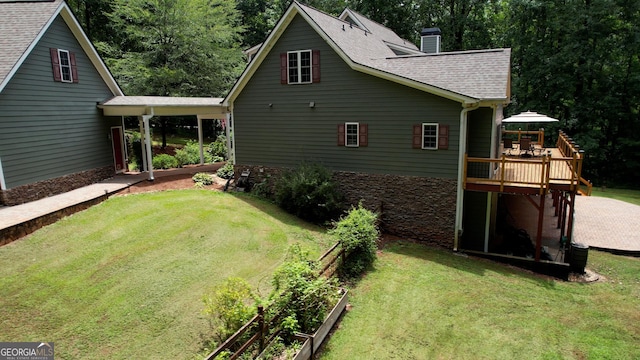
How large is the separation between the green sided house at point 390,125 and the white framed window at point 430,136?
0.03 metres

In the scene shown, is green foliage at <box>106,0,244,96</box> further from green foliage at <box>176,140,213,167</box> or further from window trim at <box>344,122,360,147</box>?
window trim at <box>344,122,360,147</box>

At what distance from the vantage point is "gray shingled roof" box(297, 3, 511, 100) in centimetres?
1283

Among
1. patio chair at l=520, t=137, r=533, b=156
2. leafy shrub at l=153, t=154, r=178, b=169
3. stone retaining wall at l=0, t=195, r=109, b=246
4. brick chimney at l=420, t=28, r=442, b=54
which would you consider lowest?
stone retaining wall at l=0, t=195, r=109, b=246

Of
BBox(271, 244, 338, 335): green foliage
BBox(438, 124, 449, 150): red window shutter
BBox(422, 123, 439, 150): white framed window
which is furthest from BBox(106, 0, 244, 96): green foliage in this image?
BBox(271, 244, 338, 335): green foliage

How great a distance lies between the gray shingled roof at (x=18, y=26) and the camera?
12.7m

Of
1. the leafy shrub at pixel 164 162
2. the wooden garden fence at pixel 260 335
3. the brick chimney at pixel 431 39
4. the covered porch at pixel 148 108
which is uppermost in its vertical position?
the brick chimney at pixel 431 39

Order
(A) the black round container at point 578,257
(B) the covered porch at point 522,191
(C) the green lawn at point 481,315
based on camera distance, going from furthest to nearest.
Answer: (A) the black round container at point 578,257 → (B) the covered porch at point 522,191 → (C) the green lawn at point 481,315

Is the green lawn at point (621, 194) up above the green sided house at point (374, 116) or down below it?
below

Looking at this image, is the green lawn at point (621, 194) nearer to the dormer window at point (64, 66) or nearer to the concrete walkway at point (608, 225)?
the concrete walkway at point (608, 225)

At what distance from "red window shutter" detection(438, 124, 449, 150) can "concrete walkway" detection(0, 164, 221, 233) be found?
11988mm

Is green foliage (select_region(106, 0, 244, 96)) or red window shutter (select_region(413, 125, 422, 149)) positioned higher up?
green foliage (select_region(106, 0, 244, 96))

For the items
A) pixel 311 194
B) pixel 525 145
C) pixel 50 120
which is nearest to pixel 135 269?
pixel 311 194

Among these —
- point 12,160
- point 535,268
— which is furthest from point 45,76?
point 535,268

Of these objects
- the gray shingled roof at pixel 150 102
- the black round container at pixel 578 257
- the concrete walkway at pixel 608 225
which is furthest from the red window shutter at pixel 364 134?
the concrete walkway at pixel 608 225
